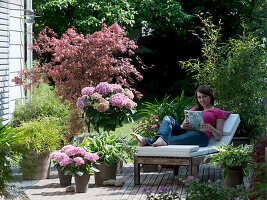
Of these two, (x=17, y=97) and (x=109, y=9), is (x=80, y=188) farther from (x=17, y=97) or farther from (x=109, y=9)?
(x=109, y=9)

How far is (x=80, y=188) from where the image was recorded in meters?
5.59

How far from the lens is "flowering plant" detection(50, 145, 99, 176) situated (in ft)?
18.2

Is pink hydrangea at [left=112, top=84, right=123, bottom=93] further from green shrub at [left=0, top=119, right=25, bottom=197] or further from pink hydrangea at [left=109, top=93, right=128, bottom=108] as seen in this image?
green shrub at [left=0, top=119, right=25, bottom=197]

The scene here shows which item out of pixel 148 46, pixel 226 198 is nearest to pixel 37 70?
pixel 226 198

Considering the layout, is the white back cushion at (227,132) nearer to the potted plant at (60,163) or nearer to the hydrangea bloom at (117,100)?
the hydrangea bloom at (117,100)

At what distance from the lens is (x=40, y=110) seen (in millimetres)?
9047

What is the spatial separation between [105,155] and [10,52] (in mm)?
3740

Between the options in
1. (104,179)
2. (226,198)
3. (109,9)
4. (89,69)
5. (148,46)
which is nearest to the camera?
(226,198)

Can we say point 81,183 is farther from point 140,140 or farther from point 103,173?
point 140,140

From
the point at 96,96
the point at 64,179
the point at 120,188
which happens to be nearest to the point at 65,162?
the point at 64,179

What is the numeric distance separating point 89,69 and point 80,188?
2652mm

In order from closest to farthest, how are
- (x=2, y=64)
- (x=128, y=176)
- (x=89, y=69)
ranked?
(x=128, y=176) < (x=89, y=69) < (x=2, y=64)

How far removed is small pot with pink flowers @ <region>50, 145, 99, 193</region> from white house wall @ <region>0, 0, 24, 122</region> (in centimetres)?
262

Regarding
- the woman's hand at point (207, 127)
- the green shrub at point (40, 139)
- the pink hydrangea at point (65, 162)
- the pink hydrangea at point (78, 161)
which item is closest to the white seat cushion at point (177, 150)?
the woman's hand at point (207, 127)
